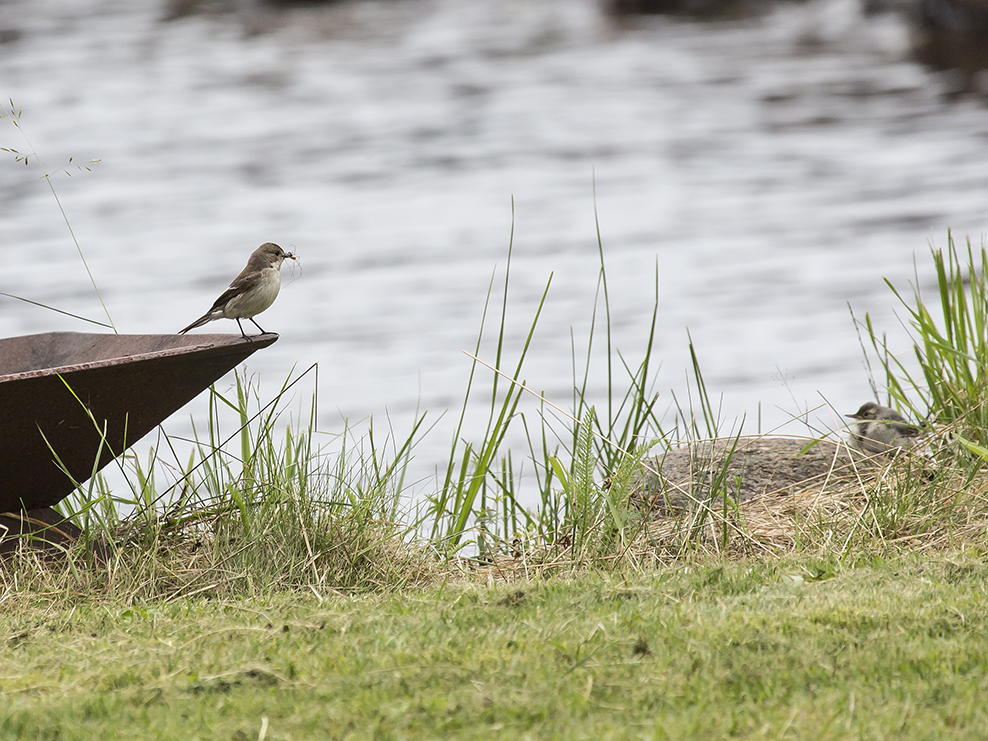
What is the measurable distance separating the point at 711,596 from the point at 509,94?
14488 mm

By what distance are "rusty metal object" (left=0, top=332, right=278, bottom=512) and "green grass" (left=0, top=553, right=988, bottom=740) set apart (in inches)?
16.2

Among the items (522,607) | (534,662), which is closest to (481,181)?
(522,607)

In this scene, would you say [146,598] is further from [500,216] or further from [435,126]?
[435,126]

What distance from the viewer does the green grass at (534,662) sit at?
1.99 m

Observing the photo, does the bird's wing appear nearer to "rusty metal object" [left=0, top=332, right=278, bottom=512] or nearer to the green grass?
"rusty metal object" [left=0, top=332, right=278, bottom=512]

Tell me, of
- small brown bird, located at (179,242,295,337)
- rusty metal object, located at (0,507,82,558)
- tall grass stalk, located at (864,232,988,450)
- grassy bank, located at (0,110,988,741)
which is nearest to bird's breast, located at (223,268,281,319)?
small brown bird, located at (179,242,295,337)

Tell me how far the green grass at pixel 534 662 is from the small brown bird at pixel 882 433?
123 cm

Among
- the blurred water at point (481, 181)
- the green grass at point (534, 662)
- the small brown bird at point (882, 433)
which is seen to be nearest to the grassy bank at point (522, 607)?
the green grass at point (534, 662)

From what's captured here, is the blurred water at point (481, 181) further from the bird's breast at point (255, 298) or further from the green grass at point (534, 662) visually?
the green grass at point (534, 662)

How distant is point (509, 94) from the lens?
16.5 metres

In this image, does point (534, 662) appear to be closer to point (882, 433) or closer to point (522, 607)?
point (522, 607)

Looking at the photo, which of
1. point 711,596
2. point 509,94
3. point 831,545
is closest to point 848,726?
point 711,596

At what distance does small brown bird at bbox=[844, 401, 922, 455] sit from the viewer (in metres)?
4.13

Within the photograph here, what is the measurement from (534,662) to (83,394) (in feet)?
4.67
